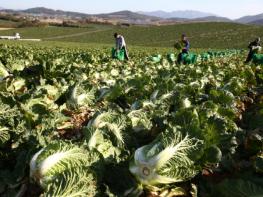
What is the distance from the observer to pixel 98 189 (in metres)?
2.65

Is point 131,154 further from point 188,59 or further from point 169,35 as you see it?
point 169,35

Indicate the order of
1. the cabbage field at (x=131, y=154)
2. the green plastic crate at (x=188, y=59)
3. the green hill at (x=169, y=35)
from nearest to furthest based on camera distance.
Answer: the cabbage field at (x=131, y=154) < the green plastic crate at (x=188, y=59) < the green hill at (x=169, y=35)

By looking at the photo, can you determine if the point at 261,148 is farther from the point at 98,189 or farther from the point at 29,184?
the point at 29,184

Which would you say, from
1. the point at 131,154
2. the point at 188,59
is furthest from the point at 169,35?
the point at 131,154

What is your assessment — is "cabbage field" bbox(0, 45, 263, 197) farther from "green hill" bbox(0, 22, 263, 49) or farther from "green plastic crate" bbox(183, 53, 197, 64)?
"green hill" bbox(0, 22, 263, 49)

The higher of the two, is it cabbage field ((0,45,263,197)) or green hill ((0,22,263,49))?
cabbage field ((0,45,263,197))

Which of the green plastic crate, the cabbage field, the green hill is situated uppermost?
the cabbage field

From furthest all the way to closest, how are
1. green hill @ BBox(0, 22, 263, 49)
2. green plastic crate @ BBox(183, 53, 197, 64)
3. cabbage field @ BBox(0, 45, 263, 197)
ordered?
green hill @ BBox(0, 22, 263, 49) → green plastic crate @ BBox(183, 53, 197, 64) → cabbage field @ BBox(0, 45, 263, 197)

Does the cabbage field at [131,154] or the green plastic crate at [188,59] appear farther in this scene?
the green plastic crate at [188,59]

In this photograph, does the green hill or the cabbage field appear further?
the green hill

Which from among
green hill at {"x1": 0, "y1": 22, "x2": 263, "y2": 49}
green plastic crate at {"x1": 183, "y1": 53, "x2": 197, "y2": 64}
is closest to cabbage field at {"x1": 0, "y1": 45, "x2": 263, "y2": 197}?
green plastic crate at {"x1": 183, "y1": 53, "x2": 197, "y2": 64}

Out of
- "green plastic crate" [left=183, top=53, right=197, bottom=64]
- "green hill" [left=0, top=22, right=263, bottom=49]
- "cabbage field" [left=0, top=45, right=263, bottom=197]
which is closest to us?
"cabbage field" [left=0, top=45, right=263, bottom=197]

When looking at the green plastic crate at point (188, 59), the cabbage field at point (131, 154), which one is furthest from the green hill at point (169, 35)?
the cabbage field at point (131, 154)

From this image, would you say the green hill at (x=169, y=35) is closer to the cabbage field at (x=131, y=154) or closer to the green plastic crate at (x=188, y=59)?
the green plastic crate at (x=188, y=59)
